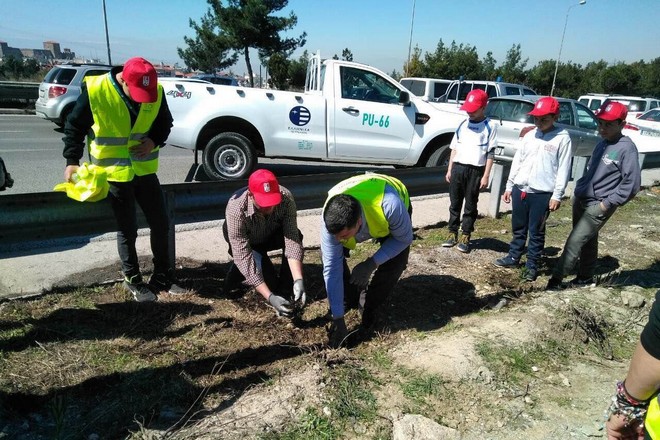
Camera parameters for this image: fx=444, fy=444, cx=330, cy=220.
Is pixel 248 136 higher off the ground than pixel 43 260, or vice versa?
pixel 248 136

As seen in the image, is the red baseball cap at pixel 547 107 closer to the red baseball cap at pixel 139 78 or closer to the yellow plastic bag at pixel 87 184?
the red baseball cap at pixel 139 78

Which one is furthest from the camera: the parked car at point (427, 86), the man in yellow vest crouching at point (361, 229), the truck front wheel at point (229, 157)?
the parked car at point (427, 86)

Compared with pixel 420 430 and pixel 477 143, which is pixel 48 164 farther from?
pixel 420 430

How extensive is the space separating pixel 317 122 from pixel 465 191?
2.96 meters

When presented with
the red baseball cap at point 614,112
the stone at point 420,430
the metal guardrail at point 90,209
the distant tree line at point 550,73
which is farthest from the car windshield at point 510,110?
the distant tree line at point 550,73

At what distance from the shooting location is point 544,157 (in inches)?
158

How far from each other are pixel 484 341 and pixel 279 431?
1553mm

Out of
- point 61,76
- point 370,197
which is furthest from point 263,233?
point 61,76

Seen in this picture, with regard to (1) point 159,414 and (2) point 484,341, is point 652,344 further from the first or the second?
(1) point 159,414

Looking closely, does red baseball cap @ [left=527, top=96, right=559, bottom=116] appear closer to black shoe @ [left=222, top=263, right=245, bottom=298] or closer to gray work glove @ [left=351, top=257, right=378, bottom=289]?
gray work glove @ [left=351, top=257, right=378, bottom=289]

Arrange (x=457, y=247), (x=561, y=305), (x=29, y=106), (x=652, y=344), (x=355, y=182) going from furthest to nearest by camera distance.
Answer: (x=29, y=106)
(x=457, y=247)
(x=561, y=305)
(x=355, y=182)
(x=652, y=344)

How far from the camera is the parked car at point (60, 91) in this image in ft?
35.9

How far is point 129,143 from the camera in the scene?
10.5 feet

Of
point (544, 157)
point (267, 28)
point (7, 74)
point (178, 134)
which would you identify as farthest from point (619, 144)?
point (7, 74)
